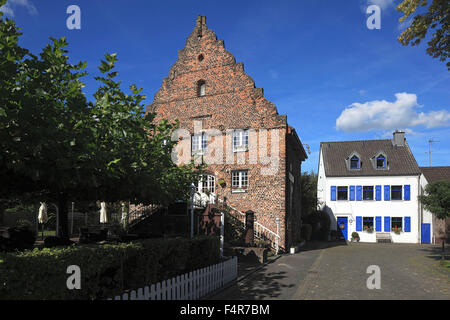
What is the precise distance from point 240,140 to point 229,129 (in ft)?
3.30

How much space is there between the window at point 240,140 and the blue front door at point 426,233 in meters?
19.8

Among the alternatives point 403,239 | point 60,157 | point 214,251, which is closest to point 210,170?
point 214,251

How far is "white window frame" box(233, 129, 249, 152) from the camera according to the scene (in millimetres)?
20641

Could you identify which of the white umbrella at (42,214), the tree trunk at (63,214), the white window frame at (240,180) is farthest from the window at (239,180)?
Answer: the tree trunk at (63,214)

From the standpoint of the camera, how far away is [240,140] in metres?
20.8

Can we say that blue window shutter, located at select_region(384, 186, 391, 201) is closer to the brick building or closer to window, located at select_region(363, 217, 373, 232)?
window, located at select_region(363, 217, 373, 232)

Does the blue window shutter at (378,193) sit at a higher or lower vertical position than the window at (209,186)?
lower

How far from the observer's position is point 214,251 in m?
11.4

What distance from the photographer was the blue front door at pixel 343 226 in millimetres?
31969

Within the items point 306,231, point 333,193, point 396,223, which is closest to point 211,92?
point 306,231

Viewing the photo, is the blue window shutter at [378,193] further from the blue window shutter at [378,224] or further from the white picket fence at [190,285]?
the white picket fence at [190,285]

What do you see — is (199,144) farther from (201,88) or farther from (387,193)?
(387,193)

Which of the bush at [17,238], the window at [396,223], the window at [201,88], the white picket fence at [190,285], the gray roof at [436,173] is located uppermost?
the window at [201,88]
